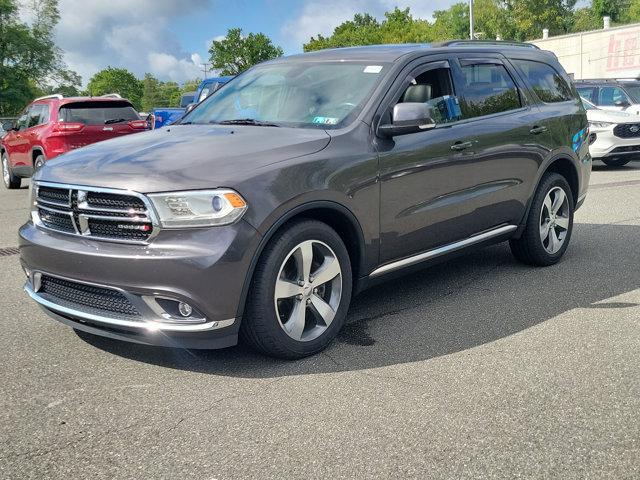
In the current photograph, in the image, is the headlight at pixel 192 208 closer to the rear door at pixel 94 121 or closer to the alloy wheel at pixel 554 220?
the alloy wheel at pixel 554 220

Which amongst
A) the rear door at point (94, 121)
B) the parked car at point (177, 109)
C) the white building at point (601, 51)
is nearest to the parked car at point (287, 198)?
the rear door at point (94, 121)

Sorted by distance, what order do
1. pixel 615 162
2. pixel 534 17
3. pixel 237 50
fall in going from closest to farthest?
pixel 615 162 < pixel 534 17 < pixel 237 50

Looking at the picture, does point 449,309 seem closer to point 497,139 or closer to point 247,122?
point 497,139

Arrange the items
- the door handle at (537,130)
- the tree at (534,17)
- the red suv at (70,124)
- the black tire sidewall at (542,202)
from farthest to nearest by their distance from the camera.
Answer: the tree at (534,17) < the red suv at (70,124) < the black tire sidewall at (542,202) < the door handle at (537,130)

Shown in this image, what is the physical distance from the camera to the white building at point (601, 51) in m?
39.4

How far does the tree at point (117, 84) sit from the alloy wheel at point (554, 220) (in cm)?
14291

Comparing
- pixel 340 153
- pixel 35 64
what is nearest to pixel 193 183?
pixel 340 153

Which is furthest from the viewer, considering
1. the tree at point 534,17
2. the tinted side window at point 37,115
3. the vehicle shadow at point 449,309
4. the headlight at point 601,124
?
the tree at point 534,17

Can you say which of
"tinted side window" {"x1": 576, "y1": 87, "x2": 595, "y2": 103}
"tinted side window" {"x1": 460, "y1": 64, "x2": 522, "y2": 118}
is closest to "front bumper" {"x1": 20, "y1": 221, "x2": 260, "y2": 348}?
"tinted side window" {"x1": 460, "y1": 64, "x2": 522, "y2": 118}

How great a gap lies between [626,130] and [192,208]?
12.7 metres

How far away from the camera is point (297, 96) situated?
189 inches

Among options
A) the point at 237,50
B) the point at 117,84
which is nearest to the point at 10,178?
the point at 237,50

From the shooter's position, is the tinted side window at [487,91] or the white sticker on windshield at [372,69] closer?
the white sticker on windshield at [372,69]

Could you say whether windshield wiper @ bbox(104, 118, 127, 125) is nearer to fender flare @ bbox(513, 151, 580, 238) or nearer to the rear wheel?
the rear wheel
